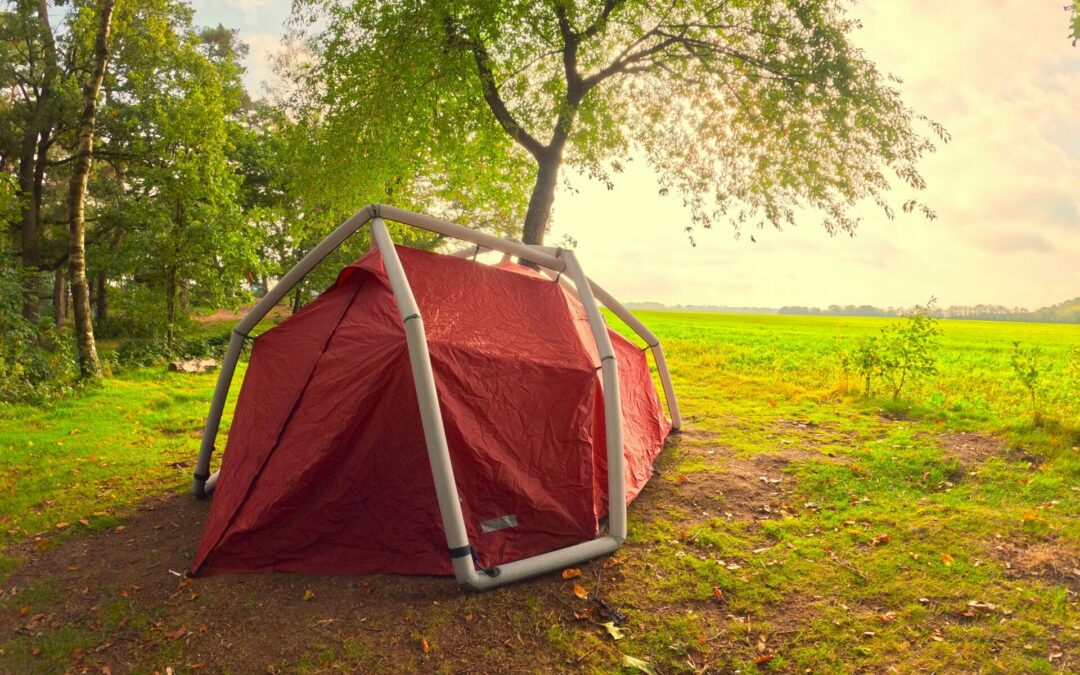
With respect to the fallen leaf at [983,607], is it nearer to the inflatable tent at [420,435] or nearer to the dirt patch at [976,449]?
the inflatable tent at [420,435]

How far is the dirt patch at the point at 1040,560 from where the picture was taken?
5.78m

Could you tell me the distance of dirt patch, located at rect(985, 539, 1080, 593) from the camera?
5.78m

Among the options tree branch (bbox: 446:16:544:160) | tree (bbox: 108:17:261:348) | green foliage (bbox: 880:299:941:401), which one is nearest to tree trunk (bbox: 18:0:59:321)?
tree (bbox: 108:17:261:348)

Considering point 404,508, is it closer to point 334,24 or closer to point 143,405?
point 143,405

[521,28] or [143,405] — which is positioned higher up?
[521,28]

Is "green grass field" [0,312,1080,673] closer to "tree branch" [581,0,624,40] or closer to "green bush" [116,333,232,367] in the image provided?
"green bush" [116,333,232,367]

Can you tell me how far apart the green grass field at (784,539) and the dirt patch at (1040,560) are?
3 cm

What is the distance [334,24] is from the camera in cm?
1427

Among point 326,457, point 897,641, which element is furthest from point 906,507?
point 326,457

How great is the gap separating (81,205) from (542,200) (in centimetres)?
1151

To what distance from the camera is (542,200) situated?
12898 millimetres

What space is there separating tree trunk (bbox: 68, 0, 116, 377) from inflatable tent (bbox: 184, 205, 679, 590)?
11031mm

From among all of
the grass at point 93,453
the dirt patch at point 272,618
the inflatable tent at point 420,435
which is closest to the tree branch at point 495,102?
the inflatable tent at point 420,435

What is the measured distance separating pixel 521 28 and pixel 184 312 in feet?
54.5
